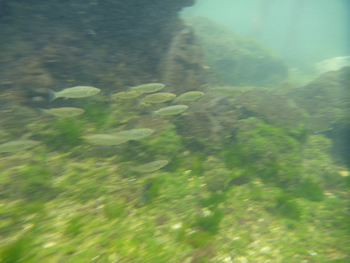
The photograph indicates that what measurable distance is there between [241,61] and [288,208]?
1748 centimetres

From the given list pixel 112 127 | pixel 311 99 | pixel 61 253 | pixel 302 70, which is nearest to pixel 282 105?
pixel 311 99

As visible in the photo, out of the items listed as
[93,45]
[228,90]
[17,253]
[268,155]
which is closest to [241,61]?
[228,90]

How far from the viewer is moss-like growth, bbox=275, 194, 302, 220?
163 inches

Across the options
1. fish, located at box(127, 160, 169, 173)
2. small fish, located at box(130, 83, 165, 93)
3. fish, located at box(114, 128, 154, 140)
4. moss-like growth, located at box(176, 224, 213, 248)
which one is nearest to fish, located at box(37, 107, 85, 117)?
fish, located at box(114, 128, 154, 140)

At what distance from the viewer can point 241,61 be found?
61.7ft

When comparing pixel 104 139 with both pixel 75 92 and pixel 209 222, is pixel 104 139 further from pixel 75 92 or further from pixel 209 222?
pixel 209 222

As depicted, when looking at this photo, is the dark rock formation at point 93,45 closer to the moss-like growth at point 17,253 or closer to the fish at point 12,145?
the fish at point 12,145

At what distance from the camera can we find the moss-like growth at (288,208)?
414 cm

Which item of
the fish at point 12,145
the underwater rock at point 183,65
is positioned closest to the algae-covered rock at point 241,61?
the underwater rock at point 183,65

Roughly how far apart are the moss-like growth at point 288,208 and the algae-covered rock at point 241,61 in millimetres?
14062

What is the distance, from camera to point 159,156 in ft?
16.0

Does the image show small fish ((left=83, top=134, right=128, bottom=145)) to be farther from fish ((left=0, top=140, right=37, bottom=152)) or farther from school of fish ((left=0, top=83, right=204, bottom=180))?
fish ((left=0, top=140, right=37, bottom=152))

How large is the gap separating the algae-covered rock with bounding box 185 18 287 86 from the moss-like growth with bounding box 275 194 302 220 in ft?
46.1

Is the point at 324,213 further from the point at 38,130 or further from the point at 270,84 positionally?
the point at 270,84
